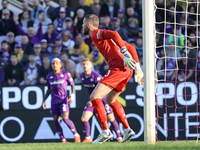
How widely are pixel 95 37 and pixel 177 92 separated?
15.4ft

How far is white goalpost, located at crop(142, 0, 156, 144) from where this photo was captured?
5.05 m

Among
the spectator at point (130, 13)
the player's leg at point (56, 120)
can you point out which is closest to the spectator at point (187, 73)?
the spectator at point (130, 13)

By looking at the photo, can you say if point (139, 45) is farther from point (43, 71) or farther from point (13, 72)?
point (13, 72)

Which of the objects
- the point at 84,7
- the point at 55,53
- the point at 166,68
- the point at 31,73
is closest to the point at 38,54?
the point at 55,53

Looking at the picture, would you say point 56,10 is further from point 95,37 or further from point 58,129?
point 95,37

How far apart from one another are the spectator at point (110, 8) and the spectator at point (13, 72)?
10.4 ft

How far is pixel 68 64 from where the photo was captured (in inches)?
412

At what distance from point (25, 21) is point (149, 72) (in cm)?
799

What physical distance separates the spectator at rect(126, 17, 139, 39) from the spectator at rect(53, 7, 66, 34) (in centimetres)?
210

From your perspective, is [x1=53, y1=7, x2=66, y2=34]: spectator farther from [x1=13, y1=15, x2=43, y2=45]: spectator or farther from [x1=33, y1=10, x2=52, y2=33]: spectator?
[x1=13, y1=15, x2=43, y2=45]: spectator

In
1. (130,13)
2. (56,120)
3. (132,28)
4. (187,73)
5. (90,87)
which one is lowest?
(56,120)

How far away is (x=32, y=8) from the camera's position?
1318cm

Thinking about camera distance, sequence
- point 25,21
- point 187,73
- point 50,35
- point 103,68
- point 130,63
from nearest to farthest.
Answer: point 130,63
point 187,73
point 103,68
point 50,35
point 25,21

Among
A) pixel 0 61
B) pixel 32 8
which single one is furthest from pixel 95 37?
pixel 32 8
